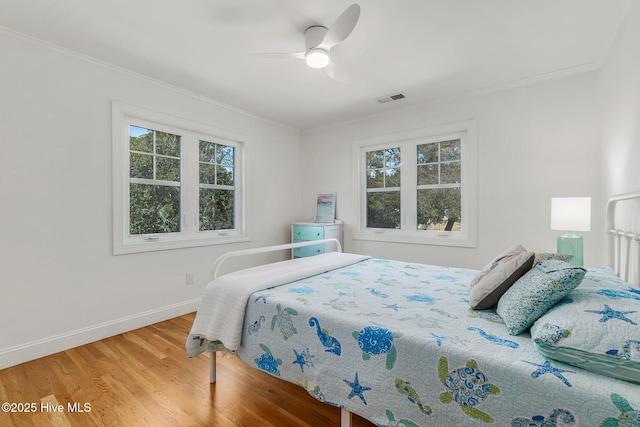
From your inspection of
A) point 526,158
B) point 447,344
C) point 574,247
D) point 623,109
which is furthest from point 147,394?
point 526,158

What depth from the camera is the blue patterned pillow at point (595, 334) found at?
0.85m

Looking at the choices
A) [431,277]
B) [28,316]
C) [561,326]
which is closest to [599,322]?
[561,326]

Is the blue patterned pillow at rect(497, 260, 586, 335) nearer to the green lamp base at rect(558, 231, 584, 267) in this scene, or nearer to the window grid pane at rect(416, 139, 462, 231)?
the green lamp base at rect(558, 231, 584, 267)

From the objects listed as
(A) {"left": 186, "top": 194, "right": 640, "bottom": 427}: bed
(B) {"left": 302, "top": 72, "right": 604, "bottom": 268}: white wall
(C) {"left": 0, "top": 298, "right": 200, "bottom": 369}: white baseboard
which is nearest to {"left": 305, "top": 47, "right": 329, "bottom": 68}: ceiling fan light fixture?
(A) {"left": 186, "top": 194, "right": 640, "bottom": 427}: bed

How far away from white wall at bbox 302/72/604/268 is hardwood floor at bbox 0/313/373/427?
2457 millimetres

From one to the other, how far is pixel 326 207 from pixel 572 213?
Result: 2876mm

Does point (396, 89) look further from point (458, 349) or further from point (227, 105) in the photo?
point (458, 349)

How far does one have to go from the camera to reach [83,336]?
2.51m

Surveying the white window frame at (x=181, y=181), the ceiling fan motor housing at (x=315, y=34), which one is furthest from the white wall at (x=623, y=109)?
the white window frame at (x=181, y=181)

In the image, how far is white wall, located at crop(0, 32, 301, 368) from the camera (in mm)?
2189

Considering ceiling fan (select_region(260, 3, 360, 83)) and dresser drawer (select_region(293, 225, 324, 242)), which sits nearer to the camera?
ceiling fan (select_region(260, 3, 360, 83))

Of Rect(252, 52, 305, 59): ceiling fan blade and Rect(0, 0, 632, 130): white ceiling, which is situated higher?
Rect(0, 0, 632, 130): white ceiling

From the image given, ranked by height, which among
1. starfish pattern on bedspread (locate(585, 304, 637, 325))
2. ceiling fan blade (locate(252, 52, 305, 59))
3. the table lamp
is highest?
ceiling fan blade (locate(252, 52, 305, 59))

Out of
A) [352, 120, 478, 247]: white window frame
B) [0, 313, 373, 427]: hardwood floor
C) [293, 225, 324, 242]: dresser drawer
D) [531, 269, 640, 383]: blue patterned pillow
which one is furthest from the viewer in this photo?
[293, 225, 324, 242]: dresser drawer
